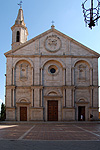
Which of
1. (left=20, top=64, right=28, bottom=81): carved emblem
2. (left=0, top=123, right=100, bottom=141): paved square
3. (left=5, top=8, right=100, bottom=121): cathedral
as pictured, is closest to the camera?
(left=0, top=123, right=100, bottom=141): paved square

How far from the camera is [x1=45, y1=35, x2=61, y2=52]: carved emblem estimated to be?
34656 millimetres

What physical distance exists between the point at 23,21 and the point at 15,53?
833 cm

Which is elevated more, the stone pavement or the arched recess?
the arched recess

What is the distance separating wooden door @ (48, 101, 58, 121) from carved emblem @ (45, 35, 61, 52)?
8188 mm

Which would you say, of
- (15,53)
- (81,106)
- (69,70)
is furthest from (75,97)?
(15,53)

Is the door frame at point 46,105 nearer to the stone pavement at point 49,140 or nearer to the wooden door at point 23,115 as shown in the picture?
the wooden door at point 23,115

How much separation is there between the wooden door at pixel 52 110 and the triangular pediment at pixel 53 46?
7645 mm

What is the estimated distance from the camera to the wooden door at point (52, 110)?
33.3 metres

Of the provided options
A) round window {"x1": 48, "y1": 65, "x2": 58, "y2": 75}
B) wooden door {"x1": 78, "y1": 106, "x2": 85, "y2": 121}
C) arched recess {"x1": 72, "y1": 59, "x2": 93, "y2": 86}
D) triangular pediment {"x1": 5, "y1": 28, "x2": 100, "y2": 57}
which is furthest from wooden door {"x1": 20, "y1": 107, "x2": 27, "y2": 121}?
arched recess {"x1": 72, "y1": 59, "x2": 93, "y2": 86}

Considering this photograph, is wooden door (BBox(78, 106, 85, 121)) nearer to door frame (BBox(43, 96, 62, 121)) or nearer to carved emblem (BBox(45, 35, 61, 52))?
door frame (BBox(43, 96, 62, 121))

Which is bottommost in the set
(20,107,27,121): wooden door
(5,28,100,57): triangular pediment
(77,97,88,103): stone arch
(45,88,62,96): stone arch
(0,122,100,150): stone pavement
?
(20,107,27,121): wooden door

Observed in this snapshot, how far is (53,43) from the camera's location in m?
34.7

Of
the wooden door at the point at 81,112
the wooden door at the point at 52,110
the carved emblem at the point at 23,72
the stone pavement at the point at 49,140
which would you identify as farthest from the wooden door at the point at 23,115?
the stone pavement at the point at 49,140

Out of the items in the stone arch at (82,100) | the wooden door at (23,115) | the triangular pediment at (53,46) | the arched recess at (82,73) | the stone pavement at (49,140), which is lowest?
the wooden door at (23,115)
